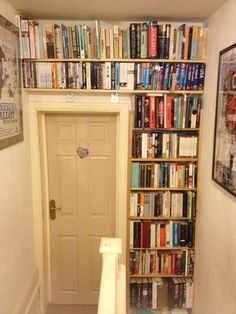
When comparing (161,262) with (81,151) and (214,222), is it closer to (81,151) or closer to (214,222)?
(214,222)

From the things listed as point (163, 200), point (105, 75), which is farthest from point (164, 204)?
point (105, 75)

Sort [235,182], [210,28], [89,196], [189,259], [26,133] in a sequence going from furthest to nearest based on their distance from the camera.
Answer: [89,196], [189,259], [26,133], [210,28], [235,182]

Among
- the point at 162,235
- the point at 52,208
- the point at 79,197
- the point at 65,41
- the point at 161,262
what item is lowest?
the point at 161,262

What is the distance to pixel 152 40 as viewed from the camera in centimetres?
219

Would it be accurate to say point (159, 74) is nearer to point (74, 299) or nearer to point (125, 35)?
point (125, 35)

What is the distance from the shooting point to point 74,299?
289 cm

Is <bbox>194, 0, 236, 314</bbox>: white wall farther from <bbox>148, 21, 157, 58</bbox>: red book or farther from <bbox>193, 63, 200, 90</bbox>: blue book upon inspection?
<bbox>148, 21, 157, 58</bbox>: red book

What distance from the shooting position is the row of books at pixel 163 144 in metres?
2.35

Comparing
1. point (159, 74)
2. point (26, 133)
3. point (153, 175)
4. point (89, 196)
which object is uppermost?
point (159, 74)

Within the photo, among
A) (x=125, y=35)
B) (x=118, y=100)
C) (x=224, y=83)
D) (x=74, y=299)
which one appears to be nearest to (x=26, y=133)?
(x=118, y=100)

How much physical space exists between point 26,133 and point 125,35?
3.61ft

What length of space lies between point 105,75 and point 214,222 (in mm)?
1386

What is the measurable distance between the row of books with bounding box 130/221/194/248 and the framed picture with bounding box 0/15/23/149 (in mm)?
1238

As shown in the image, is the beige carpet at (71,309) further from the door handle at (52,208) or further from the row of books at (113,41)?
the row of books at (113,41)
